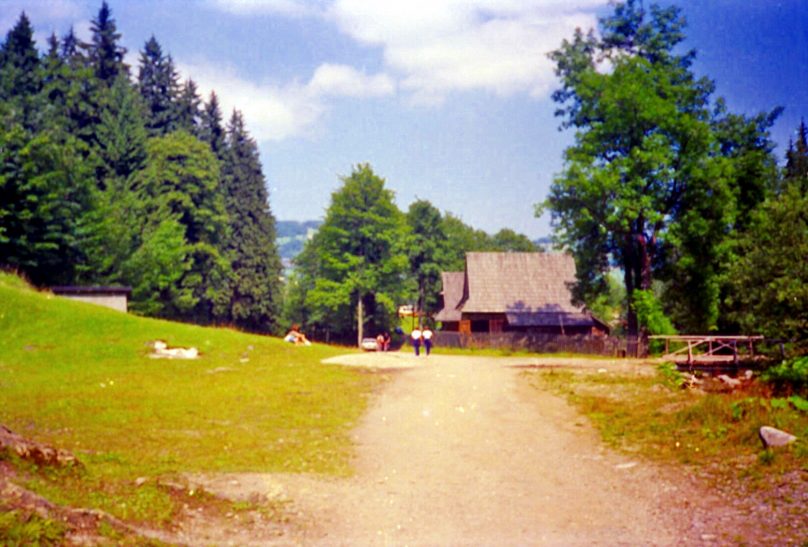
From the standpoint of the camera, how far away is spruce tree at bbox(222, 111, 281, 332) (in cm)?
7125

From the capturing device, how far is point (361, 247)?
6588 centimetres

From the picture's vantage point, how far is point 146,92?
8012cm

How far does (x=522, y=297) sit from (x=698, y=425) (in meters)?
44.1

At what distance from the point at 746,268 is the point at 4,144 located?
1688 inches

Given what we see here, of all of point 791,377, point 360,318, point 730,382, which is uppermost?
point 360,318

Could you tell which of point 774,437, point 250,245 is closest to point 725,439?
point 774,437

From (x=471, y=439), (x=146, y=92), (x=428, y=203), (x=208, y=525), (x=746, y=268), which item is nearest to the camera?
(x=208, y=525)

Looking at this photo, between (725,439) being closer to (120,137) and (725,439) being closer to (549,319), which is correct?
(549,319)

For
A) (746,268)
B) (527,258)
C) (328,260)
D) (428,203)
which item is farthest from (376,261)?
(746,268)

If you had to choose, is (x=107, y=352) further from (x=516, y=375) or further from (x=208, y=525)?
(x=208, y=525)

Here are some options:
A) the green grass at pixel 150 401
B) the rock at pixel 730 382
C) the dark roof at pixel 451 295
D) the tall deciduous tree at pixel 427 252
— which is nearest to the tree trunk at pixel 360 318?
the dark roof at pixel 451 295

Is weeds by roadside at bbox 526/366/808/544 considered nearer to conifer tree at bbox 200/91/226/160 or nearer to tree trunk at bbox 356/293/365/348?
tree trunk at bbox 356/293/365/348

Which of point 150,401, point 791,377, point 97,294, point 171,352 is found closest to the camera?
point 150,401

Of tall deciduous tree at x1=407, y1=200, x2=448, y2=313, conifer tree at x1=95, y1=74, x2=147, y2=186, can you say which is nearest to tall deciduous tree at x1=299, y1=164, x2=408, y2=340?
conifer tree at x1=95, y1=74, x2=147, y2=186
